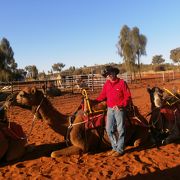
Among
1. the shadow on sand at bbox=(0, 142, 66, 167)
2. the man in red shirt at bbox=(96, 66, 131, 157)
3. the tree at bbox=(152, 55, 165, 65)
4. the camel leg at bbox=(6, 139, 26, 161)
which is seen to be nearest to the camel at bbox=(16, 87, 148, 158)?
the man in red shirt at bbox=(96, 66, 131, 157)

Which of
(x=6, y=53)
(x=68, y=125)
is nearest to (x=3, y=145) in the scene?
(x=68, y=125)

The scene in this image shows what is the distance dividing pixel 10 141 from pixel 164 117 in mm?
3539

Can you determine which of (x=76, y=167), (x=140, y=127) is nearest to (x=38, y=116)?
(x=76, y=167)

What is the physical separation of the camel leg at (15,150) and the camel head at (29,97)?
2.58 ft

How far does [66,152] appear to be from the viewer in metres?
7.21

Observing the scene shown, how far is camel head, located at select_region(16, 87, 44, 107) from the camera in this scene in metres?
7.41

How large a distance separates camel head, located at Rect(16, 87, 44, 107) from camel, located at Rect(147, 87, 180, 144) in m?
2.68

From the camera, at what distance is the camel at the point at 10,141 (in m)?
7.04

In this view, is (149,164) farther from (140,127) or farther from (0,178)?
(0,178)

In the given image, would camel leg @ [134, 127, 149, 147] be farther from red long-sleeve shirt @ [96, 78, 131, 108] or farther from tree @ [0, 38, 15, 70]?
tree @ [0, 38, 15, 70]

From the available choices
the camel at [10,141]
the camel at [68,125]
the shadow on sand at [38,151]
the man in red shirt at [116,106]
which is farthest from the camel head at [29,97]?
the man in red shirt at [116,106]

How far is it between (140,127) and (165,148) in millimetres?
710

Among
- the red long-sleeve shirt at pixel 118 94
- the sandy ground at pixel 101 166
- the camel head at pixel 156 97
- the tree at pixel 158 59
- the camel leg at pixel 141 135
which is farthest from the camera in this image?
the tree at pixel 158 59

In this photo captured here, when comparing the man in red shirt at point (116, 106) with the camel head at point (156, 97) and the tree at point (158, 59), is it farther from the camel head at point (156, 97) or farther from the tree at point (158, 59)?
the tree at point (158, 59)
